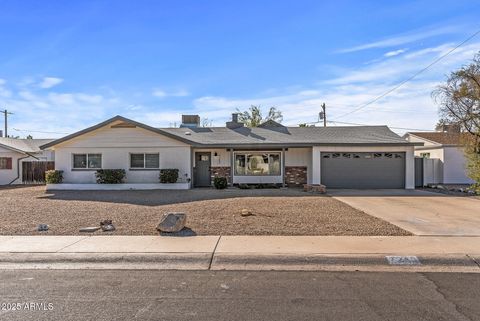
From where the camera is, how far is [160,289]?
5.27m

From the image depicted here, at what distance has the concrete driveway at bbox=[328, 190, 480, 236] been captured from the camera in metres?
9.15

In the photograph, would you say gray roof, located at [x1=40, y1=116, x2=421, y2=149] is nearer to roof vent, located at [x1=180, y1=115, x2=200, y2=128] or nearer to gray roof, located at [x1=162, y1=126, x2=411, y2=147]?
gray roof, located at [x1=162, y1=126, x2=411, y2=147]

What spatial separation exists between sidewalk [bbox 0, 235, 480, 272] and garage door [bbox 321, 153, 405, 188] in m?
13.5

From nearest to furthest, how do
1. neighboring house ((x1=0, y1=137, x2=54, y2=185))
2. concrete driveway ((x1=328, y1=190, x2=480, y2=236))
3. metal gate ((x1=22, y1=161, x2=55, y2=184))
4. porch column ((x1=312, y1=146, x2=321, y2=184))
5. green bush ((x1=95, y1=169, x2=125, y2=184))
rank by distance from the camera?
concrete driveway ((x1=328, y1=190, x2=480, y2=236)) → green bush ((x1=95, y1=169, x2=125, y2=184)) → porch column ((x1=312, y1=146, x2=321, y2=184)) → neighboring house ((x1=0, y1=137, x2=54, y2=185)) → metal gate ((x1=22, y1=161, x2=55, y2=184))

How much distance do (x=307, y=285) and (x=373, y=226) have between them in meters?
4.72

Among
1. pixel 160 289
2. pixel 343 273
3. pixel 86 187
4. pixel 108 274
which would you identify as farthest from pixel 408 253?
pixel 86 187

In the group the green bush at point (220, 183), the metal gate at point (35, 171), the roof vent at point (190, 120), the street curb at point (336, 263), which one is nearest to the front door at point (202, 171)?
the green bush at point (220, 183)

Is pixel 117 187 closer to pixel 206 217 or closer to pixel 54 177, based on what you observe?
pixel 54 177

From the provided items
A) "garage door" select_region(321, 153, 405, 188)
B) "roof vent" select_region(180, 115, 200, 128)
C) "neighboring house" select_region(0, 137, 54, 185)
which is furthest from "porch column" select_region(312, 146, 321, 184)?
"neighboring house" select_region(0, 137, 54, 185)

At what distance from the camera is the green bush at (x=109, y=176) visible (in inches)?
807

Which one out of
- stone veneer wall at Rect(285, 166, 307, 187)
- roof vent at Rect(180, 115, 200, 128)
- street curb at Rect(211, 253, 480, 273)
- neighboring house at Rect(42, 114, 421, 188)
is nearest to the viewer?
street curb at Rect(211, 253, 480, 273)

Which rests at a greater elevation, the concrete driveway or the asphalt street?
the concrete driveway

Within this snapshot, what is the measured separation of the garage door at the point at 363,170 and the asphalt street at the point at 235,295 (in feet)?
51.6

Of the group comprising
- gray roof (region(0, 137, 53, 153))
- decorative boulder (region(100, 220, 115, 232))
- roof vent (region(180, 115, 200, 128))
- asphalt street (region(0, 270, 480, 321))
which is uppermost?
roof vent (region(180, 115, 200, 128))
